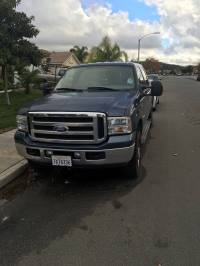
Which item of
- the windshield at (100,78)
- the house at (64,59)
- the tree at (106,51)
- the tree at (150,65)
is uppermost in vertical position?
the windshield at (100,78)

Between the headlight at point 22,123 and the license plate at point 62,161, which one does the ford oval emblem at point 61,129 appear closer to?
the license plate at point 62,161

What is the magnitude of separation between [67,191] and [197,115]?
10307 mm

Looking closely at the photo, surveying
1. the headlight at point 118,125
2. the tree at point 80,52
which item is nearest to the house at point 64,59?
the tree at point 80,52

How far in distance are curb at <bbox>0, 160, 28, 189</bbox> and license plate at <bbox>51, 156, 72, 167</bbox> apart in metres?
1.01

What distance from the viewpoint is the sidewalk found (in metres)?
6.09

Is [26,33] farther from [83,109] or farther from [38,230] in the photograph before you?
[38,230]

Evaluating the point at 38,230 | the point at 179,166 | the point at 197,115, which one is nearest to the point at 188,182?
the point at 179,166

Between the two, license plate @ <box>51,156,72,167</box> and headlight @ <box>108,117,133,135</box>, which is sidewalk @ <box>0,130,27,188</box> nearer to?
license plate @ <box>51,156,72,167</box>

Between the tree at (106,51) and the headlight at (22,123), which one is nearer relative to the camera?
the headlight at (22,123)

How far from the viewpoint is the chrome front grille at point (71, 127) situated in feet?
17.4

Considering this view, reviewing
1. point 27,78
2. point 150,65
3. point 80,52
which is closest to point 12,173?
point 27,78

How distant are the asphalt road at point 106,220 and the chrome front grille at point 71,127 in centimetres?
84

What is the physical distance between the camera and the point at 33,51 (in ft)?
50.4

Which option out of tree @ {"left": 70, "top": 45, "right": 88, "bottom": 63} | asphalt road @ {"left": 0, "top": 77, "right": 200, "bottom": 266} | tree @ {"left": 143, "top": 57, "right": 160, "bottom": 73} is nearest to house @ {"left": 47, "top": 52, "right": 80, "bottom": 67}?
tree @ {"left": 70, "top": 45, "right": 88, "bottom": 63}
